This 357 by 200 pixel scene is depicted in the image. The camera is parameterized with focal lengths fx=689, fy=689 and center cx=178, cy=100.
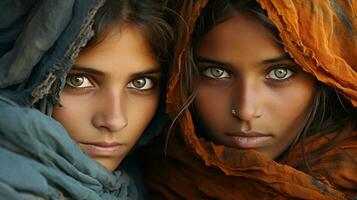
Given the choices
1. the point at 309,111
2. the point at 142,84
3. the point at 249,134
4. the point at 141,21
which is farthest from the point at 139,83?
the point at 309,111

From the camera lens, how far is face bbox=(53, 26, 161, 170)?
117cm

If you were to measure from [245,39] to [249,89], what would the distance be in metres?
0.09

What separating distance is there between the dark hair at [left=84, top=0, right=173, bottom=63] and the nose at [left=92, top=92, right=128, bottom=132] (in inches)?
3.8

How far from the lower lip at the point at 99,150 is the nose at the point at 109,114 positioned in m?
0.04

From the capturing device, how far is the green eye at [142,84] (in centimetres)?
124

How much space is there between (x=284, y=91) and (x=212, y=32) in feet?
0.55

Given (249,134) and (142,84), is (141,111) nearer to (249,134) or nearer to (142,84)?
(142,84)

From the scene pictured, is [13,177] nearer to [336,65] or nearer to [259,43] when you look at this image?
[259,43]

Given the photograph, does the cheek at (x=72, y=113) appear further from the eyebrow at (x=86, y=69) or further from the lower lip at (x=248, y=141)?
the lower lip at (x=248, y=141)

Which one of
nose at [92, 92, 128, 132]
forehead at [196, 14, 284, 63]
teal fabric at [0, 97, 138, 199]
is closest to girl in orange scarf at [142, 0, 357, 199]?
forehead at [196, 14, 284, 63]

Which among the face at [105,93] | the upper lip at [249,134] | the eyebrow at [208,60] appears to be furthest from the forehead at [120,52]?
the upper lip at [249,134]

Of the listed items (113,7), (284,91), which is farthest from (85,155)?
(284,91)

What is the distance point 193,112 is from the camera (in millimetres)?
1326

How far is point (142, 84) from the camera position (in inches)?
49.3
